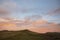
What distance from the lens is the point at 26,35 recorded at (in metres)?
3.77

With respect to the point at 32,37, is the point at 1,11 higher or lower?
higher

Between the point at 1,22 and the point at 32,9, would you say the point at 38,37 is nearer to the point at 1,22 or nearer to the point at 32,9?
the point at 32,9

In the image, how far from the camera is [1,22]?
3793 mm

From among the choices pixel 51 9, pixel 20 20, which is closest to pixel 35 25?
pixel 20 20

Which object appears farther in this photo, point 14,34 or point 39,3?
point 39,3

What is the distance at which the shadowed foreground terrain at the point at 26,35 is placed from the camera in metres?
3.68

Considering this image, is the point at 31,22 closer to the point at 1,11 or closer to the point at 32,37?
the point at 32,37

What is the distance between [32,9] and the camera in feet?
12.9

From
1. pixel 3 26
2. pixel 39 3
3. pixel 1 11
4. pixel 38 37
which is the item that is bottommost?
pixel 38 37

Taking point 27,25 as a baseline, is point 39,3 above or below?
above

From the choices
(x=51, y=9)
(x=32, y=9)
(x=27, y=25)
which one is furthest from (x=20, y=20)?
(x=51, y=9)

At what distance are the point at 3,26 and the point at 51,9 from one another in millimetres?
1598

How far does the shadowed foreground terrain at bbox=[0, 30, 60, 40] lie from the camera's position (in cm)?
368

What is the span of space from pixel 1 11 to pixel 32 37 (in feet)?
4.04
